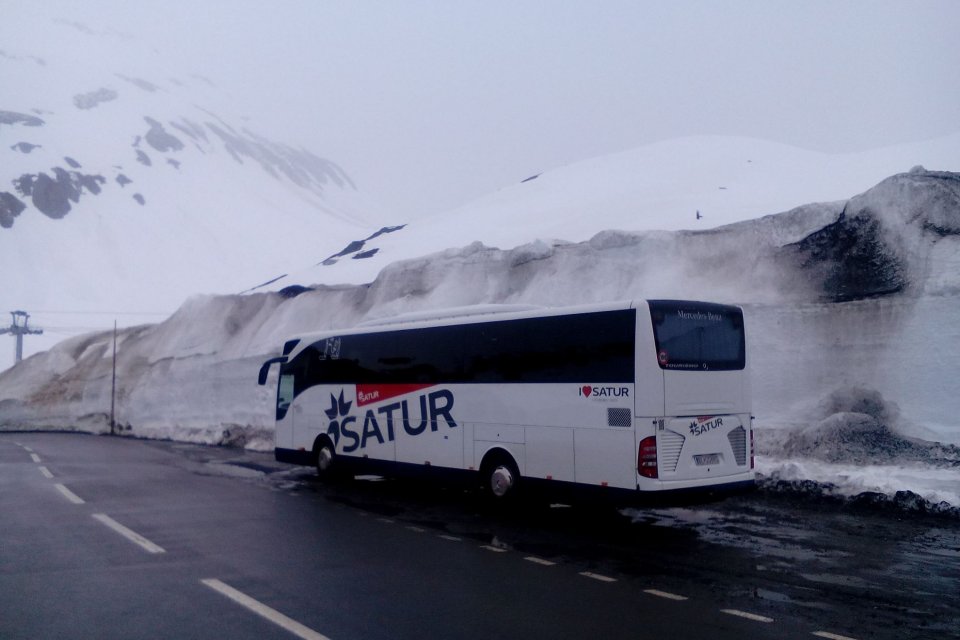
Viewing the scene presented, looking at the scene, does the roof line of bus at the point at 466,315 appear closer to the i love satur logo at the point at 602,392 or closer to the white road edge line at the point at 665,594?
the i love satur logo at the point at 602,392

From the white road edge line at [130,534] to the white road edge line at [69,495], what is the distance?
6.06ft

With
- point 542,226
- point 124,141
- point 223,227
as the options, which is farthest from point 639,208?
point 124,141

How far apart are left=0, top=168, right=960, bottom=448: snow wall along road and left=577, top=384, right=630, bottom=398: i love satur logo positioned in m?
6.42

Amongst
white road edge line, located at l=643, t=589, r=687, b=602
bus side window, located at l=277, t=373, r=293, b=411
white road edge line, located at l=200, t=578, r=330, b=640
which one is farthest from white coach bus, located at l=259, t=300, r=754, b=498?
white road edge line, located at l=200, t=578, r=330, b=640

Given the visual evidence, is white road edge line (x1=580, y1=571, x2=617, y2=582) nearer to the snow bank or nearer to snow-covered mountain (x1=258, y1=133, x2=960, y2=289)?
the snow bank

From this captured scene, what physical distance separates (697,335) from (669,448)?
1735 millimetres

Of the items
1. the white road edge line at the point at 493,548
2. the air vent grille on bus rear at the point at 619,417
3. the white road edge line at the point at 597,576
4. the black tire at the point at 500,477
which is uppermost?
the air vent grille on bus rear at the point at 619,417

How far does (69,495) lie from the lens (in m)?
14.7

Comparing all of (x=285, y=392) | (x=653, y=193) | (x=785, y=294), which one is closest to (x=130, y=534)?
(x=285, y=392)

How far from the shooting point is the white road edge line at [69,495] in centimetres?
1391

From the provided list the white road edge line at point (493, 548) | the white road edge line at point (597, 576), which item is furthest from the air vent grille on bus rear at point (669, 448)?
the white road edge line at point (597, 576)

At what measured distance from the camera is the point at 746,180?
3797cm

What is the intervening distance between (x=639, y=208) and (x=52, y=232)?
90.4 meters

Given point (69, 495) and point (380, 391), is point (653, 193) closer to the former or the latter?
point (380, 391)
